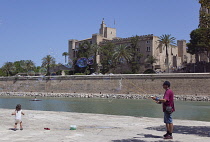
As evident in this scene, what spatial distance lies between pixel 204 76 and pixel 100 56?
3518 cm

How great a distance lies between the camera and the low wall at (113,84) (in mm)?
40406

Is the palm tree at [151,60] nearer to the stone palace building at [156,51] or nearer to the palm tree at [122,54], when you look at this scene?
the stone palace building at [156,51]

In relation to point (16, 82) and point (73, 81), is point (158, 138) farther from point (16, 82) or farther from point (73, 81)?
point (16, 82)

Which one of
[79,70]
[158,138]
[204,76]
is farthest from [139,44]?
[158,138]

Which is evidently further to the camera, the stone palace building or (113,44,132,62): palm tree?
the stone palace building

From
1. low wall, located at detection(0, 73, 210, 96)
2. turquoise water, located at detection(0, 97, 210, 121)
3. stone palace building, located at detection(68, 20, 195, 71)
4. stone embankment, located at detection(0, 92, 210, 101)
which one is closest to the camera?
turquoise water, located at detection(0, 97, 210, 121)

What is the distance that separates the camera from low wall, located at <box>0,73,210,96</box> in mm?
40406

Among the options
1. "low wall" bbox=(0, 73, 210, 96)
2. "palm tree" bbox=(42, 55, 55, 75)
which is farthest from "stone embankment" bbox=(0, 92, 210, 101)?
"palm tree" bbox=(42, 55, 55, 75)

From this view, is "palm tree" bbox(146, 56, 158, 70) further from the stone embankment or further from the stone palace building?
the stone embankment

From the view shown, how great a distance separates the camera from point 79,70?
222 feet

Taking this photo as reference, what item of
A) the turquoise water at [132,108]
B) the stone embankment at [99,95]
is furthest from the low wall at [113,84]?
the turquoise water at [132,108]

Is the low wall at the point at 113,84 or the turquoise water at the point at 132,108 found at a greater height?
the low wall at the point at 113,84

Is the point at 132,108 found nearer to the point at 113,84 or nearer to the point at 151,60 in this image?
the point at 113,84

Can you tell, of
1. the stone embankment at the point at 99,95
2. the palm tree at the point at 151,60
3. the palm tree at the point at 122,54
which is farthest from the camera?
the palm tree at the point at 151,60
